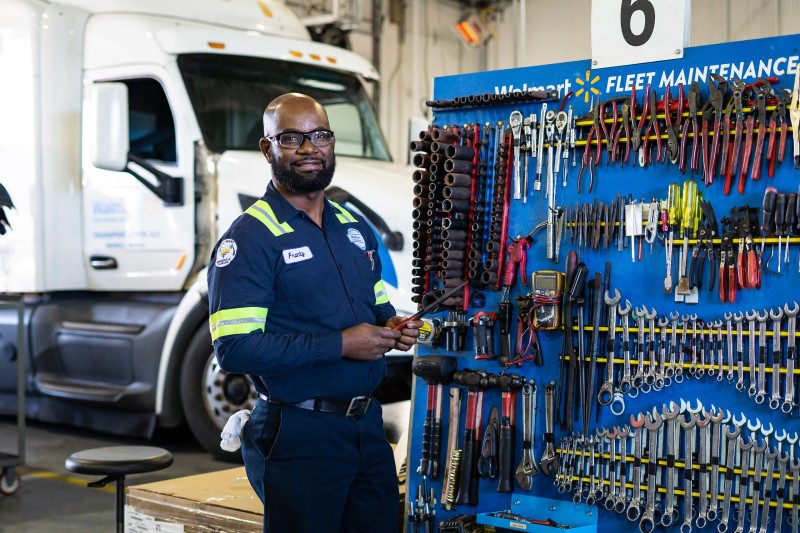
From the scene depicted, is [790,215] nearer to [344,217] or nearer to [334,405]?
[344,217]

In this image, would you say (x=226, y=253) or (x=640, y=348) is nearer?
(x=226, y=253)

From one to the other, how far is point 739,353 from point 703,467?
0.42 m

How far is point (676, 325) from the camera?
3.56m

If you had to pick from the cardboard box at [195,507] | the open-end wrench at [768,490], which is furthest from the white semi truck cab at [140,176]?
the open-end wrench at [768,490]

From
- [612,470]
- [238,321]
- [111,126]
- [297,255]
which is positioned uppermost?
[111,126]

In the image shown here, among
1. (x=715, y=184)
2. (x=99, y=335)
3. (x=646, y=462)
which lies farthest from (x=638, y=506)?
(x=99, y=335)

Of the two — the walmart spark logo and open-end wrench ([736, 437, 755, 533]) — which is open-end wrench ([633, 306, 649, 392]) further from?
the walmart spark logo

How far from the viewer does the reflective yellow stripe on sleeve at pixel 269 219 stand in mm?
3217

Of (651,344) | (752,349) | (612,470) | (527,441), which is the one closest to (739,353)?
(752,349)

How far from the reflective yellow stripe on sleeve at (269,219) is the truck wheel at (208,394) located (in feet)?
12.5

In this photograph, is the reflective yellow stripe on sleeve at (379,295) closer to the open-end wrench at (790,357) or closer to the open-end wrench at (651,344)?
the open-end wrench at (651,344)

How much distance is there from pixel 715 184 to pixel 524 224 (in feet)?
2.42

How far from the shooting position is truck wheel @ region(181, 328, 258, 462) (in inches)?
274

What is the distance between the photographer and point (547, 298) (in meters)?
3.74
